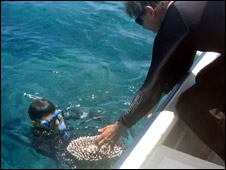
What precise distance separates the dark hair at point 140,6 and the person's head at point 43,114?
1588 mm

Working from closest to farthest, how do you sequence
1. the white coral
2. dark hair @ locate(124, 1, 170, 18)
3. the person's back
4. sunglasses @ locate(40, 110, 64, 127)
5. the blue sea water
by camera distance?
the person's back, dark hair @ locate(124, 1, 170, 18), the white coral, sunglasses @ locate(40, 110, 64, 127), the blue sea water

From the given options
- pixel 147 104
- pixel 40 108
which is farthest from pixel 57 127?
pixel 147 104

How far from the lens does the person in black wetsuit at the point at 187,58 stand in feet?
4.79

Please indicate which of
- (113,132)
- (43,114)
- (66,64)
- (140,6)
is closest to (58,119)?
(43,114)

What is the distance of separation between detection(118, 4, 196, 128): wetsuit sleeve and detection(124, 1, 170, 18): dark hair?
23cm

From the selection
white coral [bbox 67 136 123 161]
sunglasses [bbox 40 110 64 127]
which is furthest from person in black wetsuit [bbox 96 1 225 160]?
sunglasses [bbox 40 110 64 127]

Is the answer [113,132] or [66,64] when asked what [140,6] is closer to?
[113,132]

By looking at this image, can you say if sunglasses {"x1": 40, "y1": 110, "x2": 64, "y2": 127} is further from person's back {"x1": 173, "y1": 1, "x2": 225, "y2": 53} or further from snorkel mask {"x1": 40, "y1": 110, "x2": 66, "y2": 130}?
person's back {"x1": 173, "y1": 1, "x2": 225, "y2": 53}

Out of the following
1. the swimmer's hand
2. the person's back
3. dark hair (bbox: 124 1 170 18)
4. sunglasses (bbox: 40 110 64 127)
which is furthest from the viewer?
sunglasses (bbox: 40 110 64 127)

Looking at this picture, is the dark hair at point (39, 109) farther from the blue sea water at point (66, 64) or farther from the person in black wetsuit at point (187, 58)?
the person in black wetsuit at point (187, 58)

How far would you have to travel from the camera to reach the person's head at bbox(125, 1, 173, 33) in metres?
1.74

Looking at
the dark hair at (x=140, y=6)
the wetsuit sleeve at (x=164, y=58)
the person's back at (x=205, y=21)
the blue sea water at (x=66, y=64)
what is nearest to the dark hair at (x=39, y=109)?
the blue sea water at (x=66, y=64)

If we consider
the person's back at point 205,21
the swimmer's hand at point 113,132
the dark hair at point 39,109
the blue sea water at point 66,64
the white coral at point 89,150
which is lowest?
the blue sea water at point 66,64

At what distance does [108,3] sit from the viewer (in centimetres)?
883
